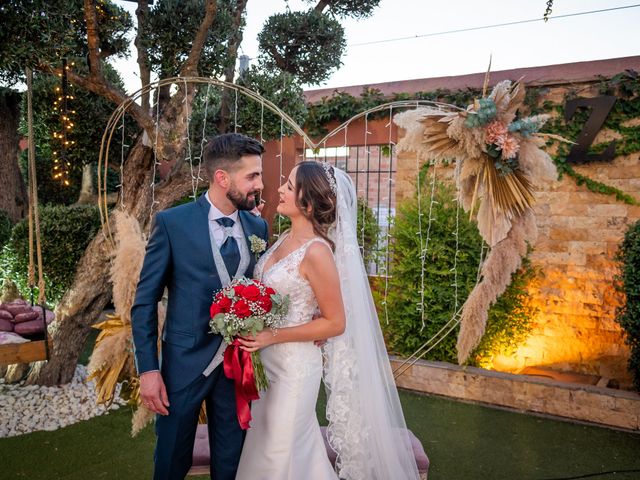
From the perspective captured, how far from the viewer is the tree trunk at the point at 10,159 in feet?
26.1

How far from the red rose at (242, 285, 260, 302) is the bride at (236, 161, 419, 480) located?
0.73ft

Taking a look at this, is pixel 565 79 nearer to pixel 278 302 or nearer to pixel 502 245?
pixel 502 245

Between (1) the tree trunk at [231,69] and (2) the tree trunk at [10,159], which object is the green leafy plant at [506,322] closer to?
(1) the tree trunk at [231,69]

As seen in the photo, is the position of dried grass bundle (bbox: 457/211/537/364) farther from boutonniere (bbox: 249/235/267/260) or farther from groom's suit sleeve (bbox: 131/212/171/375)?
groom's suit sleeve (bbox: 131/212/171/375)

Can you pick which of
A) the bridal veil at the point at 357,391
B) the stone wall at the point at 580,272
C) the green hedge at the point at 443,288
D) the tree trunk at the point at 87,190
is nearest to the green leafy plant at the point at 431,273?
the green hedge at the point at 443,288

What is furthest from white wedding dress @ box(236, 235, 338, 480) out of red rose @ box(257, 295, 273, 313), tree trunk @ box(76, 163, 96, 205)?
tree trunk @ box(76, 163, 96, 205)

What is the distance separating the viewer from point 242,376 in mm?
2367

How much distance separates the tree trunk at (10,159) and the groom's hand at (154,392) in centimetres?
699

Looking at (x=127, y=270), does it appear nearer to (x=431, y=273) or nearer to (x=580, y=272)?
(x=431, y=273)

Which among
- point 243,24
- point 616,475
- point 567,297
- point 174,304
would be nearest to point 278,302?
point 174,304

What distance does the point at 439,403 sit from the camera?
16.7 ft

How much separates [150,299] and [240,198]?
62 cm

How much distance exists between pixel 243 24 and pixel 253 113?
127cm

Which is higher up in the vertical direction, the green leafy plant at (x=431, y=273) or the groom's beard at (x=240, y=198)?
the groom's beard at (x=240, y=198)
